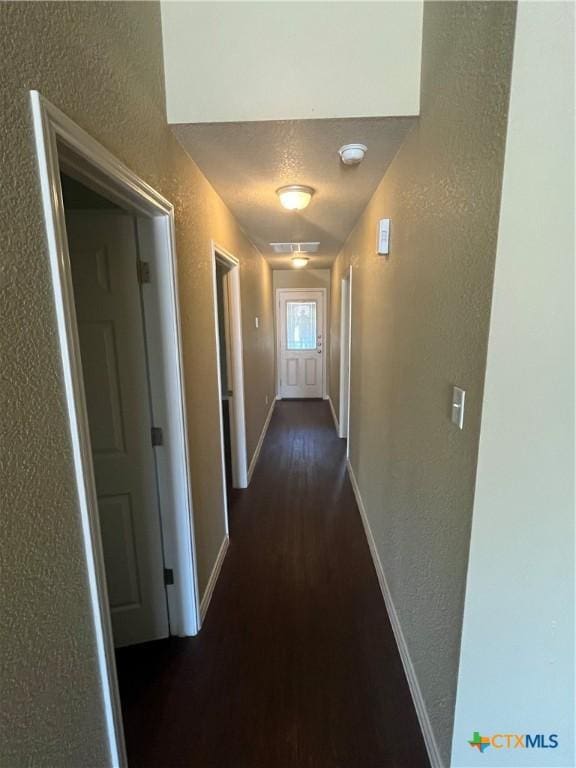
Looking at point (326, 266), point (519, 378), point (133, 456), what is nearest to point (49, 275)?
point (133, 456)

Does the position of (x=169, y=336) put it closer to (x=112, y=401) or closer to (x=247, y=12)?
(x=112, y=401)

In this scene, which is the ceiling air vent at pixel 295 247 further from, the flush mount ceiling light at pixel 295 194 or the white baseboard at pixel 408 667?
the white baseboard at pixel 408 667

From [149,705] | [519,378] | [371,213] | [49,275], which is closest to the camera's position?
[49,275]

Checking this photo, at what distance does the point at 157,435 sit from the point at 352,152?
1.58 metres

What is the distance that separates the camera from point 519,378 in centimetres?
91

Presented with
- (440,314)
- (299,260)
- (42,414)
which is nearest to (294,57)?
(440,314)

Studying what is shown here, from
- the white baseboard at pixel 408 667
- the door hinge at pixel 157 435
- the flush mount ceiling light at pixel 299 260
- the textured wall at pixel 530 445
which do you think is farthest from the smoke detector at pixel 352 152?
the flush mount ceiling light at pixel 299 260

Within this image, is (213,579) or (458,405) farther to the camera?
(213,579)

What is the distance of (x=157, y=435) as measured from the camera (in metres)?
1.62

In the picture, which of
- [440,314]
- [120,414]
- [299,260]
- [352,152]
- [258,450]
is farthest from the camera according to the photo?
[299,260]

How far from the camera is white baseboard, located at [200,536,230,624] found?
1.91m

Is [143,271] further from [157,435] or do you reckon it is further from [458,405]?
[458,405]

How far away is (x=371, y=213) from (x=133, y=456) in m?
2.10

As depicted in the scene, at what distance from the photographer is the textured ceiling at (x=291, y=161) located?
1518 millimetres
